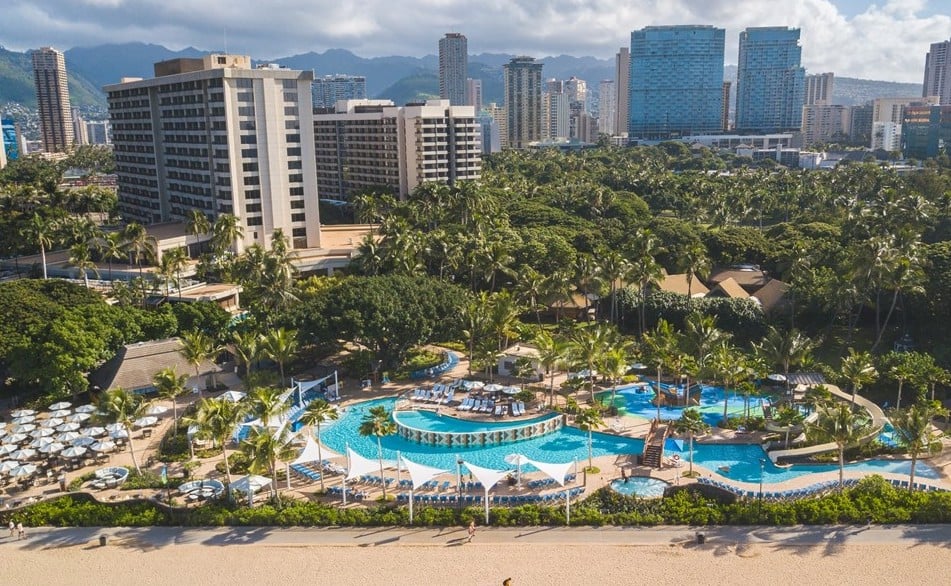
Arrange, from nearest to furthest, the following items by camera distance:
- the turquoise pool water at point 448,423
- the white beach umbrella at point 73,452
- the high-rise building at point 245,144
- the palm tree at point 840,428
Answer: the palm tree at point 840,428
the white beach umbrella at point 73,452
the turquoise pool water at point 448,423
the high-rise building at point 245,144

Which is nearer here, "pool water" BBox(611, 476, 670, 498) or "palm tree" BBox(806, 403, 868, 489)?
"palm tree" BBox(806, 403, 868, 489)

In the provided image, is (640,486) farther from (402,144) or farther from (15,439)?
(402,144)

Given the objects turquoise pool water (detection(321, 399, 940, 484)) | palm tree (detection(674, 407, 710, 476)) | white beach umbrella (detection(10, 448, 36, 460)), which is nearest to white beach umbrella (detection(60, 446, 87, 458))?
white beach umbrella (detection(10, 448, 36, 460))

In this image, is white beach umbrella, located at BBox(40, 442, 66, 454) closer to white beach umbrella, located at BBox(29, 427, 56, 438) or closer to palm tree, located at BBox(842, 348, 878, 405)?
white beach umbrella, located at BBox(29, 427, 56, 438)

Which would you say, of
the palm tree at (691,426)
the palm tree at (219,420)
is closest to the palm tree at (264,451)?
the palm tree at (219,420)

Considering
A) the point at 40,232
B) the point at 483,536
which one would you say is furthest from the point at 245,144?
the point at 483,536

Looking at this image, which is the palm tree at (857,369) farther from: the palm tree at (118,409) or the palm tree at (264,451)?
the palm tree at (118,409)
